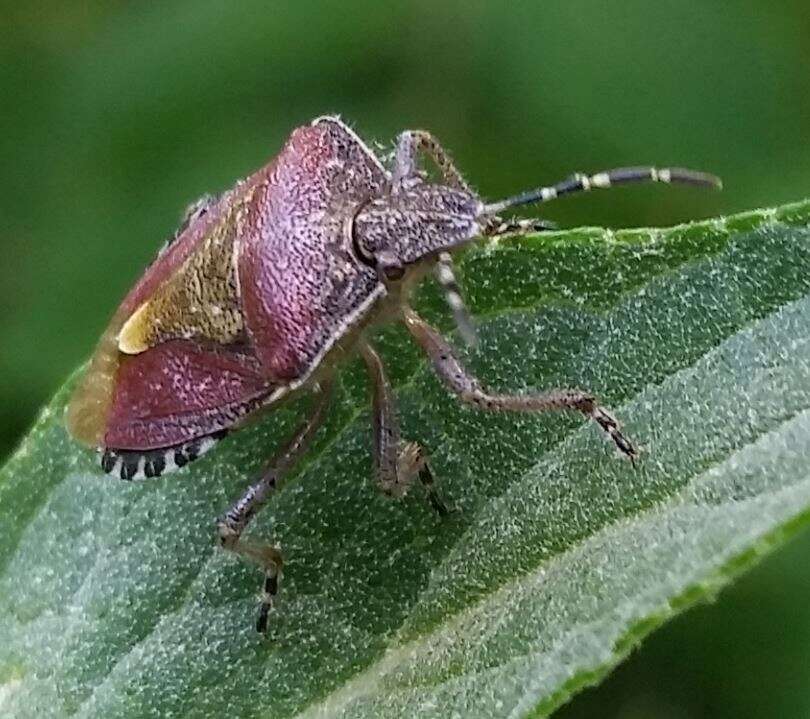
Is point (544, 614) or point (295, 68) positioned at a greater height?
point (295, 68)

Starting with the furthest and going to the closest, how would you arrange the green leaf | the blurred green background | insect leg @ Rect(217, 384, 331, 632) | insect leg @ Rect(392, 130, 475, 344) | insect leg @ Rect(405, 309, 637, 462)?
the blurred green background < insect leg @ Rect(392, 130, 475, 344) < insect leg @ Rect(217, 384, 331, 632) < insect leg @ Rect(405, 309, 637, 462) < the green leaf

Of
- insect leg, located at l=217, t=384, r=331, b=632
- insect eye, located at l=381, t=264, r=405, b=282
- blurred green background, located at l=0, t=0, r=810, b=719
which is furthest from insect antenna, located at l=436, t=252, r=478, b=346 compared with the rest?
blurred green background, located at l=0, t=0, r=810, b=719

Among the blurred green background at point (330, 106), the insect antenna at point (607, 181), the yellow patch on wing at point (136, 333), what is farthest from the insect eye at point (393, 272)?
the blurred green background at point (330, 106)

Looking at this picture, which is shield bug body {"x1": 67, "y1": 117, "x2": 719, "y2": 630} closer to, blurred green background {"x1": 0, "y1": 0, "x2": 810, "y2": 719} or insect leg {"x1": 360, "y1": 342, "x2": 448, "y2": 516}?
insect leg {"x1": 360, "y1": 342, "x2": 448, "y2": 516}

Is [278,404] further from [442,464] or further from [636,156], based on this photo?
[636,156]

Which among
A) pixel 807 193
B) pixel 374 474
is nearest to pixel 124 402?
pixel 374 474

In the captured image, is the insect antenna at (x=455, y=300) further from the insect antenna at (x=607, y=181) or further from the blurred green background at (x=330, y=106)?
the blurred green background at (x=330, y=106)

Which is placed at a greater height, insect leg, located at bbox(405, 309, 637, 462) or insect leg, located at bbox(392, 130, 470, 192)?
insect leg, located at bbox(392, 130, 470, 192)
